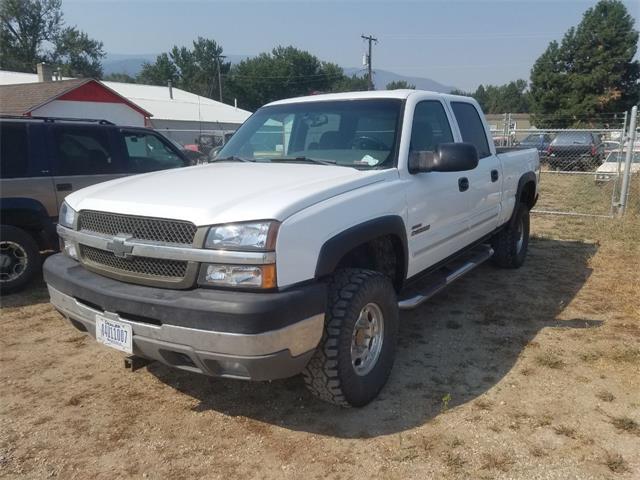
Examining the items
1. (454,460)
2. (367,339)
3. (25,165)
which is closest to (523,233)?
(367,339)

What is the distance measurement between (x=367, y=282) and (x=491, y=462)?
44.7 inches

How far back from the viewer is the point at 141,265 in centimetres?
282

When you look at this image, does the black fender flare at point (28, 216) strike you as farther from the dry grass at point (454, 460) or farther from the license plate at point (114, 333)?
the dry grass at point (454, 460)

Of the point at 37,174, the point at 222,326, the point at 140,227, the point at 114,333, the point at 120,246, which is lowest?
the point at 114,333

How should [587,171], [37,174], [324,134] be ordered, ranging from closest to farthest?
[324,134] < [37,174] < [587,171]

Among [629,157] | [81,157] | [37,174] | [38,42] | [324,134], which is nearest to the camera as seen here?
[324,134]

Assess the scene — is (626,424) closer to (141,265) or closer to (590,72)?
(141,265)

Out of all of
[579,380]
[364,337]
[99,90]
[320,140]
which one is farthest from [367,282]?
[99,90]

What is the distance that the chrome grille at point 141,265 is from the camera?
2.71 metres

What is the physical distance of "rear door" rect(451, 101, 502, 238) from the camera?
4.66 meters

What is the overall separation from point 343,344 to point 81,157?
4473 millimetres

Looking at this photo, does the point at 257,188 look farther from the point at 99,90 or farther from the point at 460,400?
the point at 99,90

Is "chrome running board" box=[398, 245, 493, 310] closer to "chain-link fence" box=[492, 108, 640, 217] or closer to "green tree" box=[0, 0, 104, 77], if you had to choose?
"chain-link fence" box=[492, 108, 640, 217]

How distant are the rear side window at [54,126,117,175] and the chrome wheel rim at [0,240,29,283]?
0.91m
